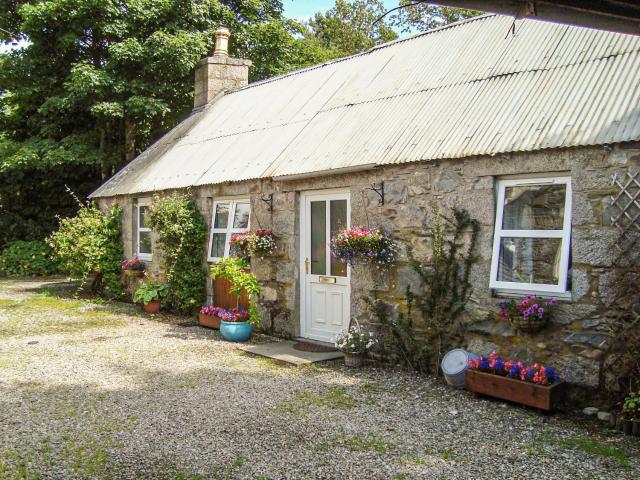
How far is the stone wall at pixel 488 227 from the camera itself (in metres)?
5.52

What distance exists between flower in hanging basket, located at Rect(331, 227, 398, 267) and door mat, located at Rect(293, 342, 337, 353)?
149 centimetres

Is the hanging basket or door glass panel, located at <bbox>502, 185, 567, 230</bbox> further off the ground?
door glass panel, located at <bbox>502, 185, 567, 230</bbox>

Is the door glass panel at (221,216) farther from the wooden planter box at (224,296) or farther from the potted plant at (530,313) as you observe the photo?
the potted plant at (530,313)

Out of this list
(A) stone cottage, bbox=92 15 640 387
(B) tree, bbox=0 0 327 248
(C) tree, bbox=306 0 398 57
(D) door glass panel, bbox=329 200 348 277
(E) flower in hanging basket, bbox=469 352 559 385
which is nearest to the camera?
Answer: (E) flower in hanging basket, bbox=469 352 559 385

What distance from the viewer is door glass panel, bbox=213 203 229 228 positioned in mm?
10562

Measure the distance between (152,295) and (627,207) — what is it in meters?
8.80

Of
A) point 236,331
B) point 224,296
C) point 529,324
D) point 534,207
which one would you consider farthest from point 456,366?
point 224,296

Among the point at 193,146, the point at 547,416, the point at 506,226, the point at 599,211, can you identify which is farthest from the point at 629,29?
the point at 193,146

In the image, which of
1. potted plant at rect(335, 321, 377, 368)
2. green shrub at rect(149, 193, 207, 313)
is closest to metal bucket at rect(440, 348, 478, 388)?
potted plant at rect(335, 321, 377, 368)

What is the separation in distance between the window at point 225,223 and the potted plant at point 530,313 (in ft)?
17.0

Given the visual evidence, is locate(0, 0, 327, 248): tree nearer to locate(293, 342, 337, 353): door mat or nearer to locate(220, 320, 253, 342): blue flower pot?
locate(220, 320, 253, 342): blue flower pot

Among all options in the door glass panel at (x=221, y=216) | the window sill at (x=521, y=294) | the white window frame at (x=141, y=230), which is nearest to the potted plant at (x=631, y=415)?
the window sill at (x=521, y=294)

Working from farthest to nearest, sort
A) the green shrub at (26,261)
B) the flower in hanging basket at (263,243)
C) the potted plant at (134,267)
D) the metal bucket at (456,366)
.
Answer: the green shrub at (26,261)
the potted plant at (134,267)
the flower in hanging basket at (263,243)
the metal bucket at (456,366)

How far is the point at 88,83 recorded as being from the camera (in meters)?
15.4
